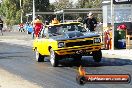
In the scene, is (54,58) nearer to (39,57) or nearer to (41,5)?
(39,57)

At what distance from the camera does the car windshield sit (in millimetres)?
16438

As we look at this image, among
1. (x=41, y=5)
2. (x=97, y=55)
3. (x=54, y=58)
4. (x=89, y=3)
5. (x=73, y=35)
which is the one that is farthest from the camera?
(x=89, y=3)

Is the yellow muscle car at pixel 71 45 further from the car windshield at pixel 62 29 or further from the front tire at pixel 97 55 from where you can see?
the car windshield at pixel 62 29

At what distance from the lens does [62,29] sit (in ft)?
54.1

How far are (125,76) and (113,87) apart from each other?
599 centimetres

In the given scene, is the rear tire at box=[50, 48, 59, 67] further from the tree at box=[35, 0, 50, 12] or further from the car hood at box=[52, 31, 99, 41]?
the tree at box=[35, 0, 50, 12]

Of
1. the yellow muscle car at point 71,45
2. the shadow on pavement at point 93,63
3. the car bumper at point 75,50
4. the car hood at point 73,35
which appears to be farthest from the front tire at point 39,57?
the car bumper at point 75,50

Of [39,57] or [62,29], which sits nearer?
[62,29]

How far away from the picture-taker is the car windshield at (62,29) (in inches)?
647

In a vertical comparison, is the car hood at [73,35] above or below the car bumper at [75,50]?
above

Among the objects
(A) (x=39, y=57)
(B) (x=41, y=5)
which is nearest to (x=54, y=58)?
(A) (x=39, y=57)

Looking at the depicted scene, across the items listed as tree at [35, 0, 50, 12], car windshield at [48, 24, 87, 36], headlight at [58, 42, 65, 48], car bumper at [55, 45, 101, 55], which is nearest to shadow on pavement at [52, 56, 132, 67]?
car bumper at [55, 45, 101, 55]

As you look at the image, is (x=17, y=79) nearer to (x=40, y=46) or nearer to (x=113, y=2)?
(x=40, y=46)

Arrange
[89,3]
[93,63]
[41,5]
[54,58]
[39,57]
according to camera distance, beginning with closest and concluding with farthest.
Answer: [54,58] → [93,63] → [39,57] → [41,5] → [89,3]
